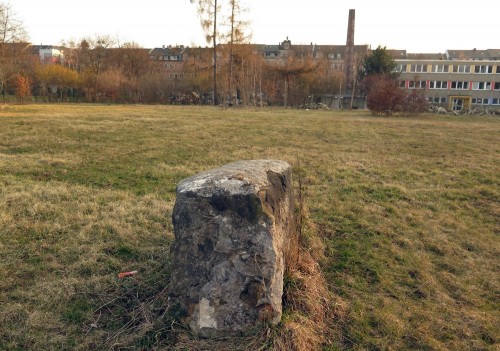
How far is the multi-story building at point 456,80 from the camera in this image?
61906mm

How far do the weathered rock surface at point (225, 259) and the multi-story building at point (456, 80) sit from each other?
64.2m

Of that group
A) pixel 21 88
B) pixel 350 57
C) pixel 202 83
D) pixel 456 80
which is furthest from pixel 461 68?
pixel 21 88

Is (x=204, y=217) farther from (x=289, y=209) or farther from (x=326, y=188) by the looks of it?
(x=326, y=188)

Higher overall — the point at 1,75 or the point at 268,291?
the point at 1,75

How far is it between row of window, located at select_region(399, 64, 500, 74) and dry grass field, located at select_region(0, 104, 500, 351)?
2337 inches

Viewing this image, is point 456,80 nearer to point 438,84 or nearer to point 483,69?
point 438,84

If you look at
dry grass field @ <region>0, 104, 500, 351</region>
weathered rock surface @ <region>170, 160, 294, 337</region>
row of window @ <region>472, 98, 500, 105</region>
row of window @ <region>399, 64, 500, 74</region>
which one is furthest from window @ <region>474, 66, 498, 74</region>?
weathered rock surface @ <region>170, 160, 294, 337</region>

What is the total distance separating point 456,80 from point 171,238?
68.8 meters

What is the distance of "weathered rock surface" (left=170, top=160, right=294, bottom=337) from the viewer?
10.7 feet

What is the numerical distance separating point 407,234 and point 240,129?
11.8m

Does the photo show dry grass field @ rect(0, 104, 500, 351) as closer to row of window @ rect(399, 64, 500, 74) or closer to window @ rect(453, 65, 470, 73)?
row of window @ rect(399, 64, 500, 74)

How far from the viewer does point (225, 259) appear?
3307 mm

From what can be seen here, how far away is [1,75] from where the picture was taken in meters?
29.9

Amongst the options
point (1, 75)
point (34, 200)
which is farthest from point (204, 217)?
point (1, 75)
